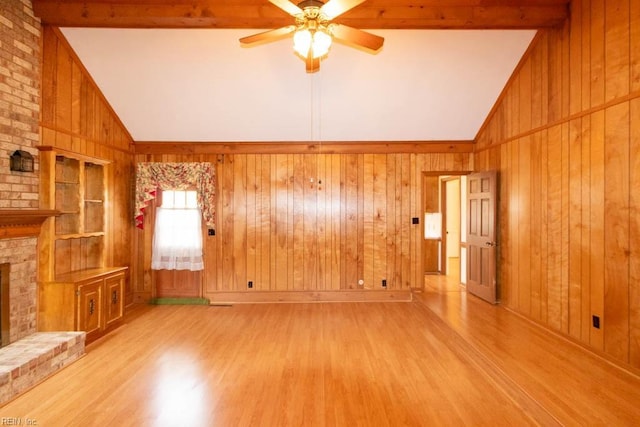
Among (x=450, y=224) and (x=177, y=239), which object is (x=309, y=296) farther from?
(x=450, y=224)

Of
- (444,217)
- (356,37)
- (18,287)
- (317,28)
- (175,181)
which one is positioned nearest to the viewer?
(317,28)

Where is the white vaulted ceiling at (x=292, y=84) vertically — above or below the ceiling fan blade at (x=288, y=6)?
above

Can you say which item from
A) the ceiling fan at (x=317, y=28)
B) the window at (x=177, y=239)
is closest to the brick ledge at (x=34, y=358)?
the window at (x=177, y=239)

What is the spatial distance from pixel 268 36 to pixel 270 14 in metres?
1.02

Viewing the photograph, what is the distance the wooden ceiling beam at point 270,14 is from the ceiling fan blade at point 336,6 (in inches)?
48.7

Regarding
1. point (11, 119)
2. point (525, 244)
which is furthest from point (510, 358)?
point (11, 119)

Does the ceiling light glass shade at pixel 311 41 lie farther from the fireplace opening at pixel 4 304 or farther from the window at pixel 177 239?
the window at pixel 177 239

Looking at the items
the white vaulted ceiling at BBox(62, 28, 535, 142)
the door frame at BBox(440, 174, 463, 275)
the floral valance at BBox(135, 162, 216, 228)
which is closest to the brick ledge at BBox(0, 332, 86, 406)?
the floral valance at BBox(135, 162, 216, 228)

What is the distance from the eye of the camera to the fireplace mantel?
325 centimetres

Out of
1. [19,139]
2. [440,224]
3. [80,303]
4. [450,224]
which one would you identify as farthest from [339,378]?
[450,224]

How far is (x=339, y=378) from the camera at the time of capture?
315 cm

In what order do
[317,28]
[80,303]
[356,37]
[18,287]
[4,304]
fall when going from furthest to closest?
[80,303] < [18,287] < [4,304] < [356,37] < [317,28]

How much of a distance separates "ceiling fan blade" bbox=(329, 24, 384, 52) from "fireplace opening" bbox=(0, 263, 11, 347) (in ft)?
12.2

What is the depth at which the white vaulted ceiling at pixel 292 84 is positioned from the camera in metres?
4.20
